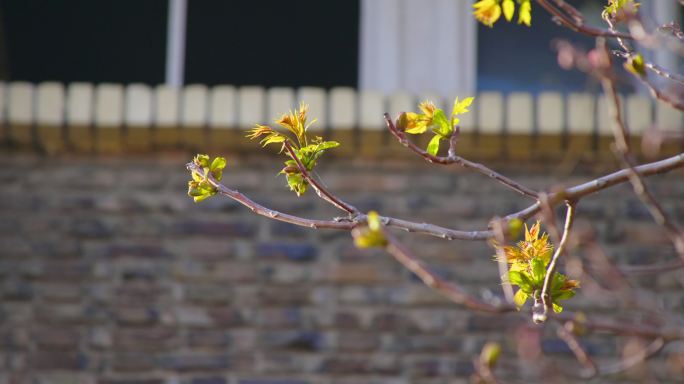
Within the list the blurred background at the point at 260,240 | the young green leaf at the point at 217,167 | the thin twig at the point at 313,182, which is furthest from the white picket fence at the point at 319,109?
the thin twig at the point at 313,182

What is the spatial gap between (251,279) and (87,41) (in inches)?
61.0

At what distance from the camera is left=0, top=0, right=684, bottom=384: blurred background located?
15.0ft

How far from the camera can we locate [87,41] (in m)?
5.33

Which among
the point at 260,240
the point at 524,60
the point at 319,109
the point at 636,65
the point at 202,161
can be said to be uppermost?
the point at 524,60

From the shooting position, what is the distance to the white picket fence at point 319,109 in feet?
15.0

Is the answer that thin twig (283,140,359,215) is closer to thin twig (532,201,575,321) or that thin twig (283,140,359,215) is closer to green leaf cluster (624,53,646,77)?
thin twig (532,201,575,321)

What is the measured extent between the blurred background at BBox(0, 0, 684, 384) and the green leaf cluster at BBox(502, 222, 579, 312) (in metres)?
2.64

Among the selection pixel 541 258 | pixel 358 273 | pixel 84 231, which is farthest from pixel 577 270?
pixel 84 231

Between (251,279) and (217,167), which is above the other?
(217,167)

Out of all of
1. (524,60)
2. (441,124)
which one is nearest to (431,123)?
(441,124)

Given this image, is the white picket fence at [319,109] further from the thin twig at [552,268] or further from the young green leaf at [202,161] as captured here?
the thin twig at [552,268]

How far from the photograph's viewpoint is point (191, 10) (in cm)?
532

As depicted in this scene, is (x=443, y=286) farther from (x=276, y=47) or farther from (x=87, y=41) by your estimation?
(x=87, y=41)

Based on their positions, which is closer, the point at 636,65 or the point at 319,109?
the point at 636,65
